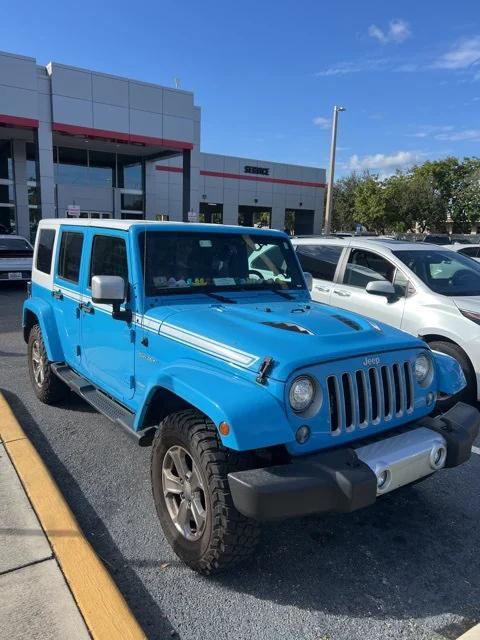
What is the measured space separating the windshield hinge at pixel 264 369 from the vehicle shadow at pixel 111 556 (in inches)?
48.6

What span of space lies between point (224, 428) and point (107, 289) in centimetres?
136

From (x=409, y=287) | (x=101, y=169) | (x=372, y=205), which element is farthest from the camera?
(x=372, y=205)

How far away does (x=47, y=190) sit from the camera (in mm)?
19500

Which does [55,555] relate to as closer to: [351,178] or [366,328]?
[366,328]

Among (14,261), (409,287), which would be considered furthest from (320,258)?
(14,261)

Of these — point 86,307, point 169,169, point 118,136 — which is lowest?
point 86,307

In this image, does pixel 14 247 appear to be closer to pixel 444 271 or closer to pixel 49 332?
pixel 49 332

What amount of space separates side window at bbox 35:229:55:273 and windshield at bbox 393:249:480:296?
4.07 meters

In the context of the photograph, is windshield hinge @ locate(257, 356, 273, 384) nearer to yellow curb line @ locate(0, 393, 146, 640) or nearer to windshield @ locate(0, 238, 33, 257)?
yellow curb line @ locate(0, 393, 146, 640)

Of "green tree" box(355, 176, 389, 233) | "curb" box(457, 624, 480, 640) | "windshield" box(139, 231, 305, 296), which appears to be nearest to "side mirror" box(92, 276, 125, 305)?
"windshield" box(139, 231, 305, 296)

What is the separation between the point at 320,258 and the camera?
7203mm

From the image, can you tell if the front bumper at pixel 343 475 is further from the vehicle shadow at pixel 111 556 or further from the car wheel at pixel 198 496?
the vehicle shadow at pixel 111 556

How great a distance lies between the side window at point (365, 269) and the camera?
20.9 ft

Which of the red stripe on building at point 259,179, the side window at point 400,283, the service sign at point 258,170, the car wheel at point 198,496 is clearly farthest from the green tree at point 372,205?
the car wheel at point 198,496
